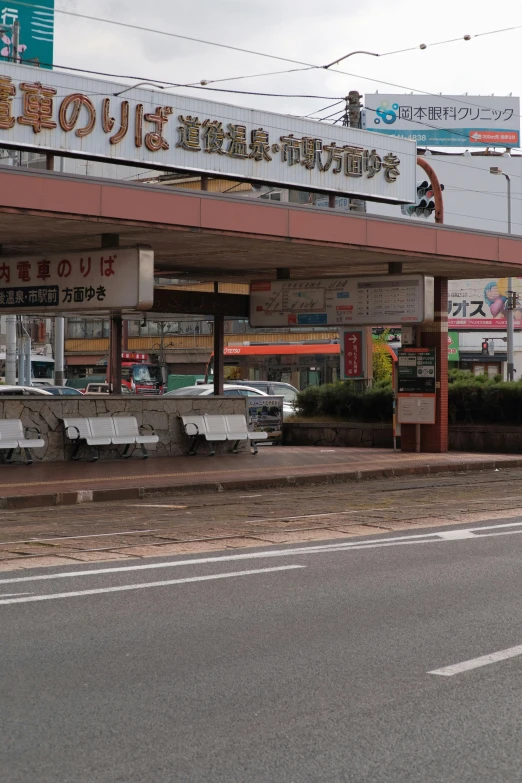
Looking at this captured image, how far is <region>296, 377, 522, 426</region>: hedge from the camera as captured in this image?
24797 mm

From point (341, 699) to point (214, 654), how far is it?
110cm

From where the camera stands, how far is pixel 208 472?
1834 cm

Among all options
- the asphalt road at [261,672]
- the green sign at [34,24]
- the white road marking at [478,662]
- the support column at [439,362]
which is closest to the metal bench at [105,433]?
the support column at [439,362]

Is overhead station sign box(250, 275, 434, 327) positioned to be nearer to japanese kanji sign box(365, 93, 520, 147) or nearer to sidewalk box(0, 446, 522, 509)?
sidewalk box(0, 446, 522, 509)

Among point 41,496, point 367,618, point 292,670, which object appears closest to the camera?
point 292,670

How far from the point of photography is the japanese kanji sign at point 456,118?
82.2 meters

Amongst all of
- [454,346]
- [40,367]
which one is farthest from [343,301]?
[454,346]

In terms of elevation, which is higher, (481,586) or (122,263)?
(122,263)

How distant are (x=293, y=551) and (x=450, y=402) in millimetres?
16271

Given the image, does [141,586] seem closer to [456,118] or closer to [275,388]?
[275,388]

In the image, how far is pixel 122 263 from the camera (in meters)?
17.3

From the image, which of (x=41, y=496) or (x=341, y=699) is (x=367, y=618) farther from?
(x=41, y=496)

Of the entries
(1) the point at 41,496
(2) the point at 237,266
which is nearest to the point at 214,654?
(1) the point at 41,496

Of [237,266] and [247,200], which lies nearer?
[247,200]
